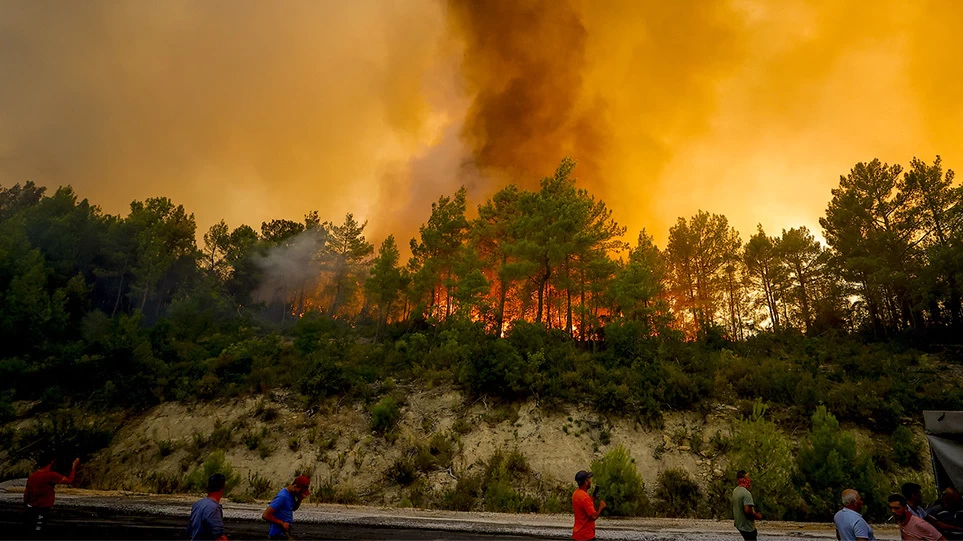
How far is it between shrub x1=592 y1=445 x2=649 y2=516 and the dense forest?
598 cm

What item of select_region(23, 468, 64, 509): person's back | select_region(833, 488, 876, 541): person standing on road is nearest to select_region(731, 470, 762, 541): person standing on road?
select_region(833, 488, 876, 541): person standing on road

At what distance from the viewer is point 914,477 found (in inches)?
703

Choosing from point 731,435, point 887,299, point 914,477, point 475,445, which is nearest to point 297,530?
point 475,445

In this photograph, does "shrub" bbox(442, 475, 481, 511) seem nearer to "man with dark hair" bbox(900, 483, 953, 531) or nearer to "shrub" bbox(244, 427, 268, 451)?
"shrub" bbox(244, 427, 268, 451)

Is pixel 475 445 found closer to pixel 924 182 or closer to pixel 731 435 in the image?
pixel 731 435

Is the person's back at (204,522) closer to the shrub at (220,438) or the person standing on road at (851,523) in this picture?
the person standing on road at (851,523)

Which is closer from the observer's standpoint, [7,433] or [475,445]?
[475,445]

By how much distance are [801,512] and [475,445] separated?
1371 centimetres

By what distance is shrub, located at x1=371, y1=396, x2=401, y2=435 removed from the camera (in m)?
24.2

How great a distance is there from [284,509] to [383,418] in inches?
715

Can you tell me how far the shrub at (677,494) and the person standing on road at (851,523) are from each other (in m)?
13.7

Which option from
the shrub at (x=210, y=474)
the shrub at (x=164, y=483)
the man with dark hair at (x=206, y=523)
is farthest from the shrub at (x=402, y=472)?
the man with dark hair at (x=206, y=523)

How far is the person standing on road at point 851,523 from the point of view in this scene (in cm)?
543

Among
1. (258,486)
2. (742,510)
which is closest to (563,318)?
(258,486)
